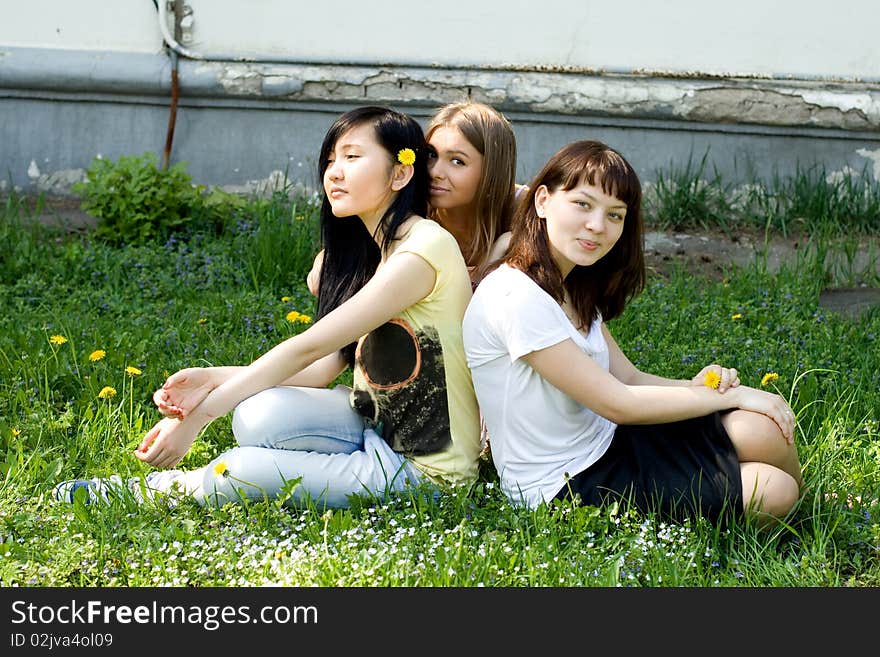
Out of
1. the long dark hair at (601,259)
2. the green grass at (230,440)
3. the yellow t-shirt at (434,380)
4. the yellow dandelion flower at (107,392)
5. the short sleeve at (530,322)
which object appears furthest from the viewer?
the yellow dandelion flower at (107,392)

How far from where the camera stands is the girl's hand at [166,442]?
8.48 ft

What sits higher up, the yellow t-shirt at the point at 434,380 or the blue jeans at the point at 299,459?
the yellow t-shirt at the point at 434,380

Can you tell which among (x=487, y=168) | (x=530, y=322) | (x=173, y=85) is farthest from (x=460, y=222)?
(x=173, y=85)

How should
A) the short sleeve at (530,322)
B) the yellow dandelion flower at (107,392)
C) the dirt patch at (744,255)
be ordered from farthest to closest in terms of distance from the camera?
the dirt patch at (744,255) → the yellow dandelion flower at (107,392) → the short sleeve at (530,322)

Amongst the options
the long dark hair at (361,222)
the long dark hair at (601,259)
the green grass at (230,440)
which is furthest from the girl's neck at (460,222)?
the green grass at (230,440)

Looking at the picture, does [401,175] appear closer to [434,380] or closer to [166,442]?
[434,380]

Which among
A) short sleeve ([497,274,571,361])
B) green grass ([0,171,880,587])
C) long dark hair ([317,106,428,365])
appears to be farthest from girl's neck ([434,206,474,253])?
green grass ([0,171,880,587])

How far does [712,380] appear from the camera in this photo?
2.63 m

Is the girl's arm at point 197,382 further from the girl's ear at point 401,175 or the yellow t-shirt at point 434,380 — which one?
the girl's ear at point 401,175

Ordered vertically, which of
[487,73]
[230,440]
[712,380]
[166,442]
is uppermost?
[487,73]

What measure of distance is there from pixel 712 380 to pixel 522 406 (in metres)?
0.47

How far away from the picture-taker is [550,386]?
2619 millimetres

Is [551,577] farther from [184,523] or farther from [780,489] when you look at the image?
[184,523]

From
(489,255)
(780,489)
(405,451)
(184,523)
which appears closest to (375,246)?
(489,255)
